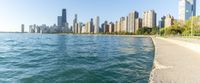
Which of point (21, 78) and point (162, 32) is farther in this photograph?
point (162, 32)

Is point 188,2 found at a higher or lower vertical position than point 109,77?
higher

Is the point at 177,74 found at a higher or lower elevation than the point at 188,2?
lower

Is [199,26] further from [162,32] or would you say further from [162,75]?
[162,75]

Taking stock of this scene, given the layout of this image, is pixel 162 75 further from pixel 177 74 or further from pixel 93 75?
pixel 93 75

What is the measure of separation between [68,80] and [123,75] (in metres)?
3.16

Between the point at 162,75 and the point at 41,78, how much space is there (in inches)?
221

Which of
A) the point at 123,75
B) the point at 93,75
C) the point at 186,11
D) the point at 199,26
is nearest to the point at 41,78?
the point at 93,75

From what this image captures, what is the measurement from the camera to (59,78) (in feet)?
42.8

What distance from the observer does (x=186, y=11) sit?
159 meters

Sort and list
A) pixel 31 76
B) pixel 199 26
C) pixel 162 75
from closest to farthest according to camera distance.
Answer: pixel 162 75 < pixel 31 76 < pixel 199 26

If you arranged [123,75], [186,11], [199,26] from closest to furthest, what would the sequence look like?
1. [123,75]
2. [199,26]
3. [186,11]

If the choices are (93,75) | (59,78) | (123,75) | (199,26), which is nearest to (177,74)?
(123,75)

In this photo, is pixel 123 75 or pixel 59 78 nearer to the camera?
pixel 59 78

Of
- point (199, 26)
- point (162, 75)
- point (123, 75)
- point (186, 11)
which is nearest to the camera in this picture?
point (162, 75)
